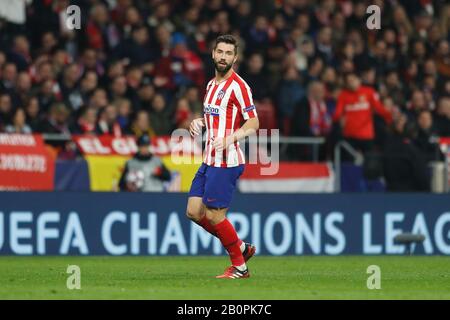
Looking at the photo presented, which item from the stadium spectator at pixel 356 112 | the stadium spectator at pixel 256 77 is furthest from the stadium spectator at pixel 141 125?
the stadium spectator at pixel 356 112

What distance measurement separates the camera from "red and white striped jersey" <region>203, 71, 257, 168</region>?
12734 mm

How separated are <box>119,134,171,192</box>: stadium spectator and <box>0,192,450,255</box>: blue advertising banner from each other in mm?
664

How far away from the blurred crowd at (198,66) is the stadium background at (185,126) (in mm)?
33

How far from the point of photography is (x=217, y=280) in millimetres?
12656

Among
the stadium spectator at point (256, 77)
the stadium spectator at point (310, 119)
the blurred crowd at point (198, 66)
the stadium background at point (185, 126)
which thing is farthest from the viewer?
the stadium spectator at point (256, 77)

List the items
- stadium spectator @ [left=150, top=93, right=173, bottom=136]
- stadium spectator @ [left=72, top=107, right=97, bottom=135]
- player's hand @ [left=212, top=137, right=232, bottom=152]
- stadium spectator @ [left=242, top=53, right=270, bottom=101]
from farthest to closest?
1. stadium spectator @ [left=242, top=53, right=270, bottom=101]
2. stadium spectator @ [left=150, top=93, right=173, bottom=136]
3. stadium spectator @ [left=72, top=107, right=97, bottom=135]
4. player's hand @ [left=212, top=137, right=232, bottom=152]

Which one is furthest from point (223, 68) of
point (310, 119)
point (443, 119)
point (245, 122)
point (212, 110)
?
point (443, 119)

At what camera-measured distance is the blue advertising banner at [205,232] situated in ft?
58.2

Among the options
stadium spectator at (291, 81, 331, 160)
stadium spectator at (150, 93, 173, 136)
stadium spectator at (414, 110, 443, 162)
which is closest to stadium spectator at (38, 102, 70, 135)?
stadium spectator at (150, 93, 173, 136)

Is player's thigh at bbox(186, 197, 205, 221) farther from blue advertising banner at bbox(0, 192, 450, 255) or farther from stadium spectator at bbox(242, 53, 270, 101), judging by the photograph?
stadium spectator at bbox(242, 53, 270, 101)

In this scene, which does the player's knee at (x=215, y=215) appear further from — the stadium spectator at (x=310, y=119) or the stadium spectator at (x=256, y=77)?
the stadium spectator at (x=256, y=77)

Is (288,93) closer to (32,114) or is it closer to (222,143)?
(32,114)
